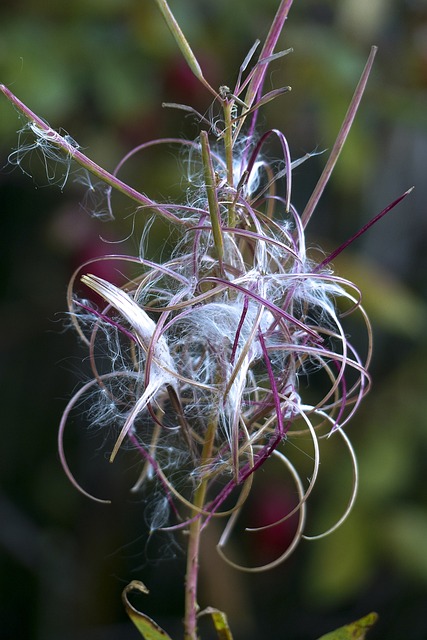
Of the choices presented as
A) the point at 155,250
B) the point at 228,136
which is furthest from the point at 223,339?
the point at 155,250

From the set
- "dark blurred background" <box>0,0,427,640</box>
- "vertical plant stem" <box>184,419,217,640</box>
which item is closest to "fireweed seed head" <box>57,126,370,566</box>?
"vertical plant stem" <box>184,419,217,640</box>

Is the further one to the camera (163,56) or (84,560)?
Answer: (84,560)

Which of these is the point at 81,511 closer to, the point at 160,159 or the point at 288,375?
the point at 160,159

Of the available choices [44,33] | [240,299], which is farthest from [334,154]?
[44,33]

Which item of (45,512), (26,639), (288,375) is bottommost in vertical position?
(26,639)

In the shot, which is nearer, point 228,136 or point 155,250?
point 228,136

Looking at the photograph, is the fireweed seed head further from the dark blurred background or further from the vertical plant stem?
the dark blurred background

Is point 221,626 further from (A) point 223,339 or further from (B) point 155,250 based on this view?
(B) point 155,250

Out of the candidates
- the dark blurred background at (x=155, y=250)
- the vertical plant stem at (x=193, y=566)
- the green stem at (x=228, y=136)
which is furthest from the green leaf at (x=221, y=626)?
the dark blurred background at (x=155, y=250)
